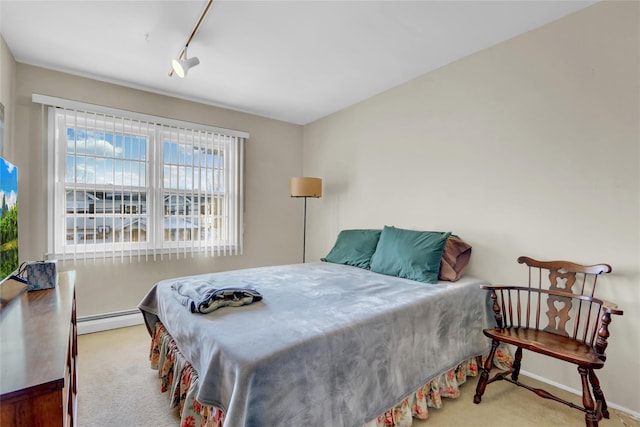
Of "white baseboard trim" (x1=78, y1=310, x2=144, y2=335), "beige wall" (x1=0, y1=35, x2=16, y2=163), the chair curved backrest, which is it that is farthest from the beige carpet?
"beige wall" (x1=0, y1=35, x2=16, y2=163)

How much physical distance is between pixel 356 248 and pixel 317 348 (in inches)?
70.6

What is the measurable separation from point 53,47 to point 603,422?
4610 millimetres

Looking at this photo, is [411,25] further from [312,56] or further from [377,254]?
[377,254]

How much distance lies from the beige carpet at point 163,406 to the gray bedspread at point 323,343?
0.79ft

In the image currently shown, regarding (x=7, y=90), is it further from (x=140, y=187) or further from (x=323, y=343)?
(x=323, y=343)

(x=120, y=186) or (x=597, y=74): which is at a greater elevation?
(x=597, y=74)

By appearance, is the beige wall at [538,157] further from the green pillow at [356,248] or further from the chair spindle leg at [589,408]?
the chair spindle leg at [589,408]

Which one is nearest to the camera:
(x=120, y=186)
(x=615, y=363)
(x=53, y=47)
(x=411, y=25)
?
(x=615, y=363)

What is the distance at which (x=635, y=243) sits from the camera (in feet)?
5.77

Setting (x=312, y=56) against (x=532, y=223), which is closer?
(x=532, y=223)

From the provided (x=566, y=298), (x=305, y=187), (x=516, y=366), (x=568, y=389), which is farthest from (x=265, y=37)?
(x=568, y=389)

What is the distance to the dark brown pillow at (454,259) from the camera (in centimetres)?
231

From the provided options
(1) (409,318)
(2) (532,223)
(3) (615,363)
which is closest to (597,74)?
(2) (532,223)

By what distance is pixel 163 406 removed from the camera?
180cm
